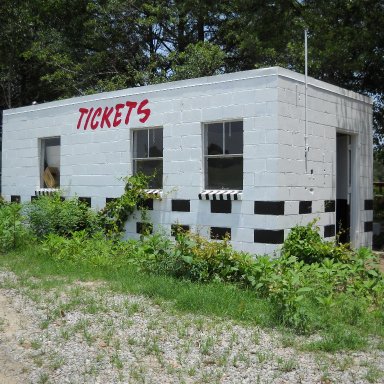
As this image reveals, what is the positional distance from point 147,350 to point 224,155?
4987 mm

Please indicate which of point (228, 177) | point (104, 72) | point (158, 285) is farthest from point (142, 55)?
point (158, 285)

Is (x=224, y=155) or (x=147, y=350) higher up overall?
(x=224, y=155)

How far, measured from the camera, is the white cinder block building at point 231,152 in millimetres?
9109

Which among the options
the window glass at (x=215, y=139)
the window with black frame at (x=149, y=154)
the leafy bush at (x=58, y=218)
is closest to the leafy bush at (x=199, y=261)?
the window glass at (x=215, y=139)

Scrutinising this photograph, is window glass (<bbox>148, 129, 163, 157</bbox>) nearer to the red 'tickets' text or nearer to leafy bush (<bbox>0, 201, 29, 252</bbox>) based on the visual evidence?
the red 'tickets' text

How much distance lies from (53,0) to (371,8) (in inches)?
480

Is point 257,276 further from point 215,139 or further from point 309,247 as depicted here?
point 215,139

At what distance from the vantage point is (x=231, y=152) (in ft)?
31.6

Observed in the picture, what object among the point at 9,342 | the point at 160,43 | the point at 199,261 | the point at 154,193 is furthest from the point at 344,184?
the point at 160,43

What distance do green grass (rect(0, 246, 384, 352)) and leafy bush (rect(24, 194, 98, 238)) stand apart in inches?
83.5

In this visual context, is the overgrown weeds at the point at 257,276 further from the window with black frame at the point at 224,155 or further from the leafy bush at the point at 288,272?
the window with black frame at the point at 224,155

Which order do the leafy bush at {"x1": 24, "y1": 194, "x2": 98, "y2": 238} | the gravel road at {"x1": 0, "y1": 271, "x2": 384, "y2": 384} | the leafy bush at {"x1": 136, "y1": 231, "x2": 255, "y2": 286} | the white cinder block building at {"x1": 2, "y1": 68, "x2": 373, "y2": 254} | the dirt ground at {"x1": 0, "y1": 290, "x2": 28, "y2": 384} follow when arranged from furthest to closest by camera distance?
1. the leafy bush at {"x1": 24, "y1": 194, "x2": 98, "y2": 238}
2. the white cinder block building at {"x1": 2, "y1": 68, "x2": 373, "y2": 254}
3. the leafy bush at {"x1": 136, "y1": 231, "x2": 255, "y2": 286}
4. the dirt ground at {"x1": 0, "y1": 290, "x2": 28, "y2": 384}
5. the gravel road at {"x1": 0, "y1": 271, "x2": 384, "y2": 384}

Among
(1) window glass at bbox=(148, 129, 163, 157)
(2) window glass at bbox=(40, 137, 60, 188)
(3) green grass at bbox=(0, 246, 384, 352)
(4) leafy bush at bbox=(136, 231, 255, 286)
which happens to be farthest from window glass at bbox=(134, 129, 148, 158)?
(4) leafy bush at bbox=(136, 231, 255, 286)

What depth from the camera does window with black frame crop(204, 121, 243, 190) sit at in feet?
31.3
